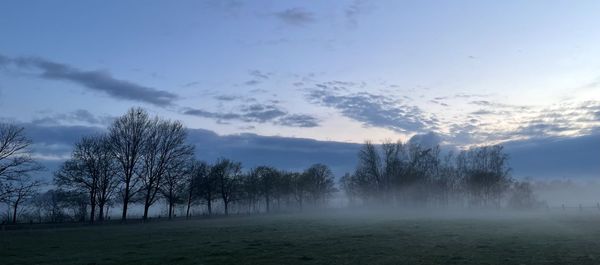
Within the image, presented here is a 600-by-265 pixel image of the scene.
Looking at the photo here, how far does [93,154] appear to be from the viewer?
73.2 metres

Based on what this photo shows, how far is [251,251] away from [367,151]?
4214 inches

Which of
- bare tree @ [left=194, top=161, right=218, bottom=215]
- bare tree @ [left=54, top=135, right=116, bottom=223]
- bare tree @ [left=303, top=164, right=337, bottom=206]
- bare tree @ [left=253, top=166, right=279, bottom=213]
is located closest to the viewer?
bare tree @ [left=54, top=135, right=116, bottom=223]

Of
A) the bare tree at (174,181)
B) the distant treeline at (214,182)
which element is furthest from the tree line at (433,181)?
the bare tree at (174,181)

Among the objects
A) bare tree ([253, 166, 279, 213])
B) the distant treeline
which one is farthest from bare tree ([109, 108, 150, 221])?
bare tree ([253, 166, 279, 213])

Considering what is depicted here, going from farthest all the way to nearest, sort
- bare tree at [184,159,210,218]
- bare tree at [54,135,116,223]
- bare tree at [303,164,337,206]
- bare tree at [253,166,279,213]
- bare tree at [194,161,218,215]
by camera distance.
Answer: bare tree at [303,164,337,206] < bare tree at [253,166,279,213] < bare tree at [194,161,218,215] < bare tree at [184,159,210,218] < bare tree at [54,135,116,223]

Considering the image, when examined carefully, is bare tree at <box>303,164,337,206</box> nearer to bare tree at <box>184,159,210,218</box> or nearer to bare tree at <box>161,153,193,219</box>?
bare tree at <box>184,159,210,218</box>

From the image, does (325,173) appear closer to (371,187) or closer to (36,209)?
(371,187)

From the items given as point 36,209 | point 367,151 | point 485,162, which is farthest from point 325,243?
point 485,162

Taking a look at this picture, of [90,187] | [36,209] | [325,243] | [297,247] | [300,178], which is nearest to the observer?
[297,247]

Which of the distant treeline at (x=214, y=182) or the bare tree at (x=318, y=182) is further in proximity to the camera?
the bare tree at (x=318, y=182)

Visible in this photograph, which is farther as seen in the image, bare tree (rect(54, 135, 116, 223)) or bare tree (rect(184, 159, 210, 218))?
bare tree (rect(184, 159, 210, 218))

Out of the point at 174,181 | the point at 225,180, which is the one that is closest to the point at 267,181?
the point at 225,180

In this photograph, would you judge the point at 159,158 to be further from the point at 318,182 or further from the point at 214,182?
the point at 318,182

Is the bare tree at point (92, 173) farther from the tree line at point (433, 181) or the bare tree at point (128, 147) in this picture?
the tree line at point (433, 181)
